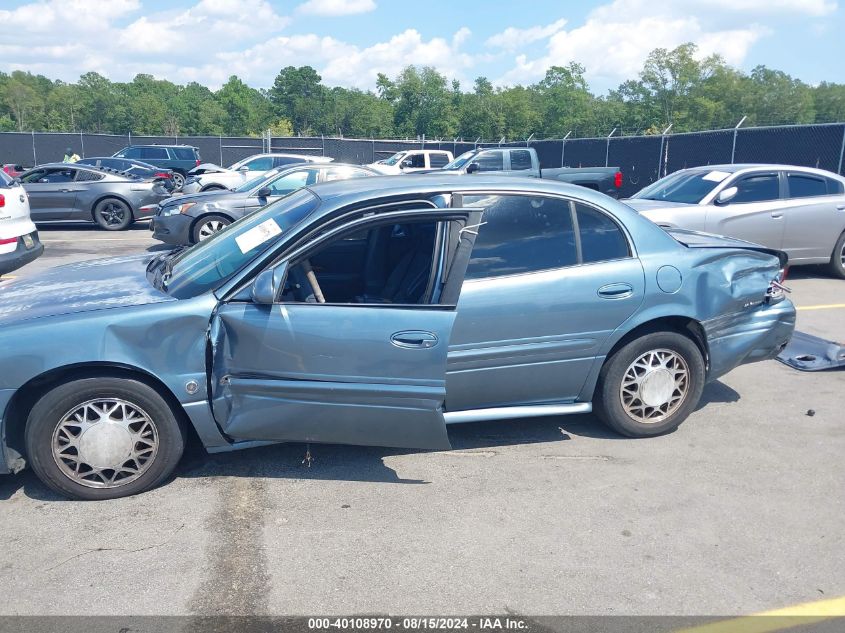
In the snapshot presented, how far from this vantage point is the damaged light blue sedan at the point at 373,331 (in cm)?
379

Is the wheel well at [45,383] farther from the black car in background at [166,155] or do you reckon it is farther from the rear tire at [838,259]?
the black car in background at [166,155]

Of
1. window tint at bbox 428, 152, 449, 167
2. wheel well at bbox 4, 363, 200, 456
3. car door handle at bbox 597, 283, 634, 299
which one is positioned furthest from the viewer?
window tint at bbox 428, 152, 449, 167

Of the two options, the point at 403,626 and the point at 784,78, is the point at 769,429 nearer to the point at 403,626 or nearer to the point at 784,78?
the point at 403,626

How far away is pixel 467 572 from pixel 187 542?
137cm

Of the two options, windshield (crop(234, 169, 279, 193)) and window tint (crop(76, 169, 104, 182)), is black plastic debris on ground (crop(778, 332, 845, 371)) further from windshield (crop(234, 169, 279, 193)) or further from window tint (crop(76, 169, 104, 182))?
window tint (crop(76, 169, 104, 182))

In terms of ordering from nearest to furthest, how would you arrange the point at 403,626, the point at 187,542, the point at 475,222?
the point at 403,626, the point at 187,542, the point at 475,222

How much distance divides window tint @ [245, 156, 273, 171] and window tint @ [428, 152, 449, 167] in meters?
6.45


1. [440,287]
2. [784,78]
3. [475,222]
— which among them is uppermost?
[784,78]

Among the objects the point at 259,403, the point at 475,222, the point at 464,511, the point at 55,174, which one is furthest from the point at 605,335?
the point at 55,174

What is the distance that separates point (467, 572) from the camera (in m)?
3.30

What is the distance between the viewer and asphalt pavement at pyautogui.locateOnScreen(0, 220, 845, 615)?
313cm

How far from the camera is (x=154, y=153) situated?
94.5 ft

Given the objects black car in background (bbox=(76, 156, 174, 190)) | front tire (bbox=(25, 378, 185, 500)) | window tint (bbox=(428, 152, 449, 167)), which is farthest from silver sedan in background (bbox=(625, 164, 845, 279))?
black car in background (bbox=(76, 156, 174, 190))

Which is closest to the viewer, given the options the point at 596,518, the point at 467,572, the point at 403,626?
the point at 403,626
